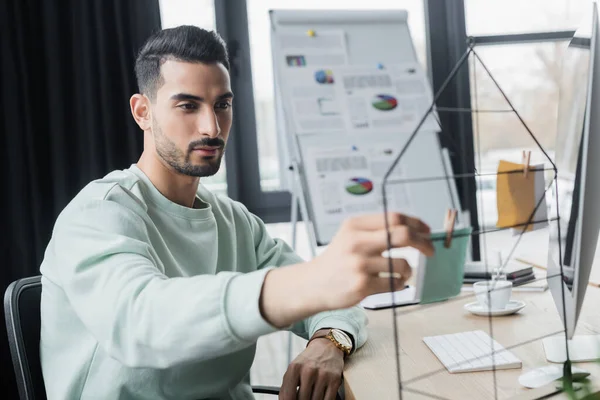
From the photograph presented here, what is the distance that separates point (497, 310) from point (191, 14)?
2.10 meters

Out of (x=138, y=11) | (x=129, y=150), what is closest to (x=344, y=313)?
(x=129, y=150)

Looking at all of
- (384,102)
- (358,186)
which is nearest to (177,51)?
(358,186)

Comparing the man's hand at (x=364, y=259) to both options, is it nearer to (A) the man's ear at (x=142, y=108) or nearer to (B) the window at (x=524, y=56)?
(A) the man's ear at (x=142, y=108)

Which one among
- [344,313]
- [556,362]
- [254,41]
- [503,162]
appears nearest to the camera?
[503,162]

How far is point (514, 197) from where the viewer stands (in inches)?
32.4

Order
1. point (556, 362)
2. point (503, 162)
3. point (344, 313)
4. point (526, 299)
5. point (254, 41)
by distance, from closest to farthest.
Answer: point (503, 162)
point (556, 362)
point (344, 313)
point (526, 299)
point (254, 41)

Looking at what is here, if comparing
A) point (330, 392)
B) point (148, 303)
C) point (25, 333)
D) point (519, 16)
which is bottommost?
point (330, 392)

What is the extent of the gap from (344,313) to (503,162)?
63 centimetres

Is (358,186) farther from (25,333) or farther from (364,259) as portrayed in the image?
(364,259)

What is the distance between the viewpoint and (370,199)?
101 inches

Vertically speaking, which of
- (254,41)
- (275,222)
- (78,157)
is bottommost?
(275,222)

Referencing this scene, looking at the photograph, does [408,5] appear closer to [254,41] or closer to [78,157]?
[254,41]

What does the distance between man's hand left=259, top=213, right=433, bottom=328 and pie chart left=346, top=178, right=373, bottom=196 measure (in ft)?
6.01

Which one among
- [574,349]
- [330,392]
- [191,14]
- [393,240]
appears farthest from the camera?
[191,14]
